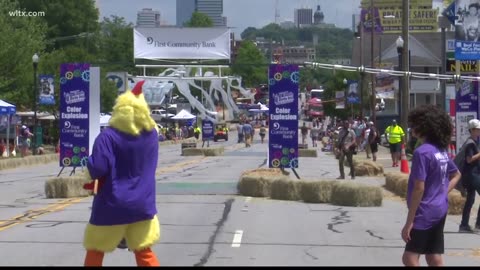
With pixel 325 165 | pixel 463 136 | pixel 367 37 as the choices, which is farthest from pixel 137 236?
pixel 367 37

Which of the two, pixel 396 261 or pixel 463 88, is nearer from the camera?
pixel 396 261

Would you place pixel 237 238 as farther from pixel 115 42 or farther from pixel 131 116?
pixel 115 42

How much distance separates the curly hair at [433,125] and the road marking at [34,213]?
8650 millimetres

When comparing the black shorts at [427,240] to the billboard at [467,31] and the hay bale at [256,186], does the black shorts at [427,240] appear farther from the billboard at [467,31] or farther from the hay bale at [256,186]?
the billboard at [467,31]

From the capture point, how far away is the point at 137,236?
25.9 feet

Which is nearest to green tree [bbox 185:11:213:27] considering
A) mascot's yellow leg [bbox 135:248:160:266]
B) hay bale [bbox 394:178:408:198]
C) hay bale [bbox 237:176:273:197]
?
hay bale [bbox 394:178:408:198]

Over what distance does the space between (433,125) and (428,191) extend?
0.62 m

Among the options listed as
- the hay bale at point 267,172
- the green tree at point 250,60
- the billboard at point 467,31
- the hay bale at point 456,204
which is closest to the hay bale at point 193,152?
the hay bale at point 267,172

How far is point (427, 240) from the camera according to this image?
8.11 metres

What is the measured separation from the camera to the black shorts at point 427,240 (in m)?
8.09

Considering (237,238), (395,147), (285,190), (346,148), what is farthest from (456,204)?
(395,147)

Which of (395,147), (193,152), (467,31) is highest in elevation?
(467,31)

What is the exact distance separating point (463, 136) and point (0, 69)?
34161 mm

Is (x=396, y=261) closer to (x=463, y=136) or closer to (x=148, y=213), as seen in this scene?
(x=148, y=213)
